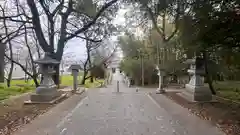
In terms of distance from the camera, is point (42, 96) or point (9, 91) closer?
point (42, 96)

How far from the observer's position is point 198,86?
12.8 metres

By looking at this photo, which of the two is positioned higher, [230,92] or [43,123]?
[230,92]

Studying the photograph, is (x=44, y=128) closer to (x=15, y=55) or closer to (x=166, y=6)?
(x=166, y=6)

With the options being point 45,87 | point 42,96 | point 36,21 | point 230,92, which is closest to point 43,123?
point 42,96

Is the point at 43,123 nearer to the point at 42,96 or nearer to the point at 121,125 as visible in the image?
the point at 121,125

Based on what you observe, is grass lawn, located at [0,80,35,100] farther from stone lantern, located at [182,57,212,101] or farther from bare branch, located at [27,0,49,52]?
stone lantern, located at [182,57,212,101]

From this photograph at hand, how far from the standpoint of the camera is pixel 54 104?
41.5 feet

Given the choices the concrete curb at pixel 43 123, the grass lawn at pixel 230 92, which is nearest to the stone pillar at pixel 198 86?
the grass lawn at pixel 230 92

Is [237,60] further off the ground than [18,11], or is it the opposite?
[18,11]

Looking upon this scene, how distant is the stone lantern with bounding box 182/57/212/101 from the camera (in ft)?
41.0

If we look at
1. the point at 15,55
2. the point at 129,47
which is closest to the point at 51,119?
the point at 129,47

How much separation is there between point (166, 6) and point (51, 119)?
5.13m

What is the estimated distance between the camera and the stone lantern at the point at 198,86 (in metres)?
12.5

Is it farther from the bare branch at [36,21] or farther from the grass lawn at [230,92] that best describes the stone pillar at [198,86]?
the bare branch at [36,21]
